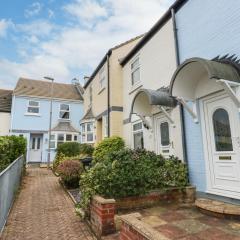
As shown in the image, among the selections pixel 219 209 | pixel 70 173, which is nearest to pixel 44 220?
pixel 70 173

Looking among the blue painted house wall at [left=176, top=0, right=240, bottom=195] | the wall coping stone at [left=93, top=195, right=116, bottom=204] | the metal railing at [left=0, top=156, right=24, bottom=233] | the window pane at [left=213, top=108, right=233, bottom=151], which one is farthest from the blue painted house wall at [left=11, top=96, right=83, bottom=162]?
the window pane at [left=213, top=108, right=233, bottom=151]

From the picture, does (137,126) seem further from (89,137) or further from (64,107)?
(64,107)

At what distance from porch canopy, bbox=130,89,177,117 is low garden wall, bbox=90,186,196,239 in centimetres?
267

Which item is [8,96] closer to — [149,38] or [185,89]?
[149,38]

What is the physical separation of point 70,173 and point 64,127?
44.3ft

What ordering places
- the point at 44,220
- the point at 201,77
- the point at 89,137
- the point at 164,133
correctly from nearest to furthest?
the point at 44,220
the point at 201,77
the point at 164,133
the point at 89,137

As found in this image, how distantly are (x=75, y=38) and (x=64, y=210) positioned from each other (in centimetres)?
890

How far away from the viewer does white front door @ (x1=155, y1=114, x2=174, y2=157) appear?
778 centimetres

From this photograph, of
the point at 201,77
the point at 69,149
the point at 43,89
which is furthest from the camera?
the point at 43,89

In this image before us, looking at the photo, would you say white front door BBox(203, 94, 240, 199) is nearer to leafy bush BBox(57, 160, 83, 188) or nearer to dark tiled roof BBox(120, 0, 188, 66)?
dark tiled roof BBox(120, 0, 188, 66)

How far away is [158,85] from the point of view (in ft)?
28.2

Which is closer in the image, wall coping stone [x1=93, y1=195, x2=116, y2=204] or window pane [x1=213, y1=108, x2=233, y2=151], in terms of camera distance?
wall coping stone [x1=93, y1=195, x2=116, y2=204]

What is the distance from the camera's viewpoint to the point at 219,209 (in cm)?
445

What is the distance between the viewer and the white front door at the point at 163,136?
7.78m
